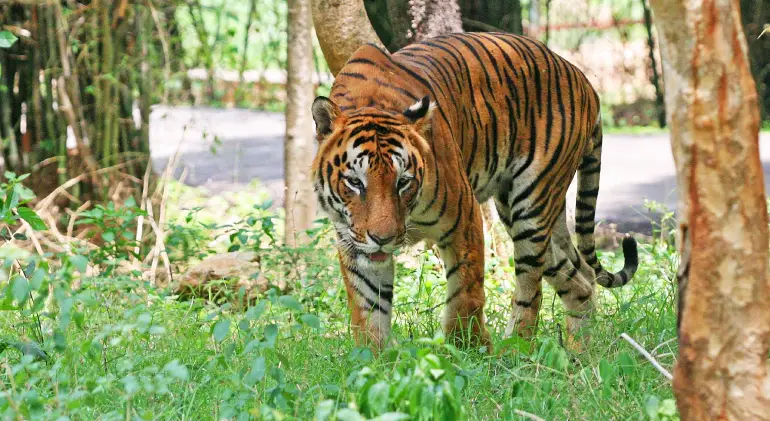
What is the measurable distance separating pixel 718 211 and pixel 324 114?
Answer: 186 cm

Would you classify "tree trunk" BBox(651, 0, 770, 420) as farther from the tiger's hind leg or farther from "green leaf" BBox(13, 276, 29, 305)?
the tiger's hind leg

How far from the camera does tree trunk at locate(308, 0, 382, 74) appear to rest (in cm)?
509

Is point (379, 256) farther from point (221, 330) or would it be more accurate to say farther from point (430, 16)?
point (430, 16)

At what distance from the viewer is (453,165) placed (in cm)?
396

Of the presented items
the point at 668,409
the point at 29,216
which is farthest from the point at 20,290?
the point at 668,409

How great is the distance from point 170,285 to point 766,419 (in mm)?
3892

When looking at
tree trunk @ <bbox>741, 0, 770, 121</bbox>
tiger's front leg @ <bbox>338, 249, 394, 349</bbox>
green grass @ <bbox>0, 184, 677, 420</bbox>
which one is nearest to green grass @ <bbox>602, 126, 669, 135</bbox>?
tree trunk @ <bbox>741, 0, 770, 121</bbox>

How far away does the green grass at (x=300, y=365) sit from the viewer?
102 inches

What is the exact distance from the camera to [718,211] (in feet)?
7.52

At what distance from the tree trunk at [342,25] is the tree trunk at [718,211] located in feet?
9.67

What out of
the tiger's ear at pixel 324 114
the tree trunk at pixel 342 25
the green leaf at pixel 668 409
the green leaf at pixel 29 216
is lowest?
the green leaf at pixel 668 409

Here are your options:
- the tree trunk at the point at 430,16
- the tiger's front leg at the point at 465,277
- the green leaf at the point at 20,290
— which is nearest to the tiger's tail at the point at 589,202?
the tiger's front leg at the point at 465,277

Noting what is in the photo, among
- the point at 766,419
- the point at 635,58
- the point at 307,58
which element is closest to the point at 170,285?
the point at 307,58

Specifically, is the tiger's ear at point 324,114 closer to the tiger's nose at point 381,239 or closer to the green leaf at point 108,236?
the tiger's nose at point 381,239
